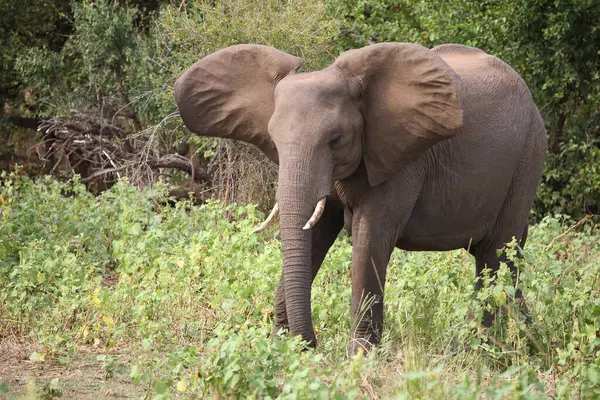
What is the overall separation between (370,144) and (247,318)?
1.54 m

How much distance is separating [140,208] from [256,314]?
336 cm

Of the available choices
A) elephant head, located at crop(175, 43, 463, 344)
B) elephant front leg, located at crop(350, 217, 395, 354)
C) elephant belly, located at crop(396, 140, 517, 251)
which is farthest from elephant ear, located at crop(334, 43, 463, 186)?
elephant belly, located at crop(396, 140, 517, 251)

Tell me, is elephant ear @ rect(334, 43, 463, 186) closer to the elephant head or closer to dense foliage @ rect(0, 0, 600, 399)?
the elephant head

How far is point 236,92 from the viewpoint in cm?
628

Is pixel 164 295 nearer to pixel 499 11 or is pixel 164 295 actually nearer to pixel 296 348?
pixel 296 348

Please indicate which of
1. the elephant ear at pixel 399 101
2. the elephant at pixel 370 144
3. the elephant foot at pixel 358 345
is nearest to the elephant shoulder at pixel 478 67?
the elephant at pixel 370 144

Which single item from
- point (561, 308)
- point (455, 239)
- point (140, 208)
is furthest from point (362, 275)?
point (140, 208)

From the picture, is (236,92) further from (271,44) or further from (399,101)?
(271,44)

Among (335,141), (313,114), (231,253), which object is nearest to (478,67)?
(335,141)

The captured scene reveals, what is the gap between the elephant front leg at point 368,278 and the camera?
5934mm

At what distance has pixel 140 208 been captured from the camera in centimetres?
991

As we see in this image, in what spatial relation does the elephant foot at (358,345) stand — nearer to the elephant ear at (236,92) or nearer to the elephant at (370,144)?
the elephant at (370,144)

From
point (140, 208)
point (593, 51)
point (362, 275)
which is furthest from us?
point (593, 51)

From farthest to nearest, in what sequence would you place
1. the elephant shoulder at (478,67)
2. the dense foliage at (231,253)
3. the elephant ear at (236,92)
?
the elephant shoulder at (478,67) < the elephant ear at (236,92) < the dense foliage at (231,253)
